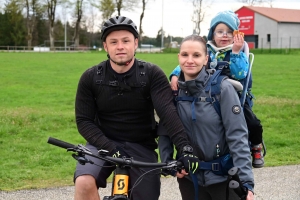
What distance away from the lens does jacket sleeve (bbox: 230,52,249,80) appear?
324 cm

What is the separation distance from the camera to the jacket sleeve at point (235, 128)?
9.83ft

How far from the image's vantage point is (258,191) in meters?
5.43

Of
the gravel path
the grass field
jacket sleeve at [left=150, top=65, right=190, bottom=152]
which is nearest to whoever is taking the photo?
jacket sleeve at [left=150, top=65, right=190, bottom=152]

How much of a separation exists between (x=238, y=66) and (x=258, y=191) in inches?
104

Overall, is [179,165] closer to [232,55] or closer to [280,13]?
[232,55]

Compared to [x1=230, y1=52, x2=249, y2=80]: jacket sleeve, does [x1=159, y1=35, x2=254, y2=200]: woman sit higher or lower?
lower

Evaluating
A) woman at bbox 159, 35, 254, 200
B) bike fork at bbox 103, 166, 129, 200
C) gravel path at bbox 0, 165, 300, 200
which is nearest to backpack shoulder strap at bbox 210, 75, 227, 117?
woman at bbox 159, 35, 254, 200

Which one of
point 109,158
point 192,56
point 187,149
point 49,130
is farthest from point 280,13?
point 109,158

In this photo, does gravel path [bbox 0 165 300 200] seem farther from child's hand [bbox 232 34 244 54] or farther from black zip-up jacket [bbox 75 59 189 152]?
child's hand [bbox 232 34 244 54]

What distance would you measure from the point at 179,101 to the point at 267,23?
68817mm

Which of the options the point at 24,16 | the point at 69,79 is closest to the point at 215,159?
the point at 69,79

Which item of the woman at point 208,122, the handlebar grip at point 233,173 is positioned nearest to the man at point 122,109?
the woman at point 208,122

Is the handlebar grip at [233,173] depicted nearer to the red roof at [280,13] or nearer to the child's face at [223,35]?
the child's face at [223,35]

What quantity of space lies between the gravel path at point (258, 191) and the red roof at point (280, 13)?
64932mm
